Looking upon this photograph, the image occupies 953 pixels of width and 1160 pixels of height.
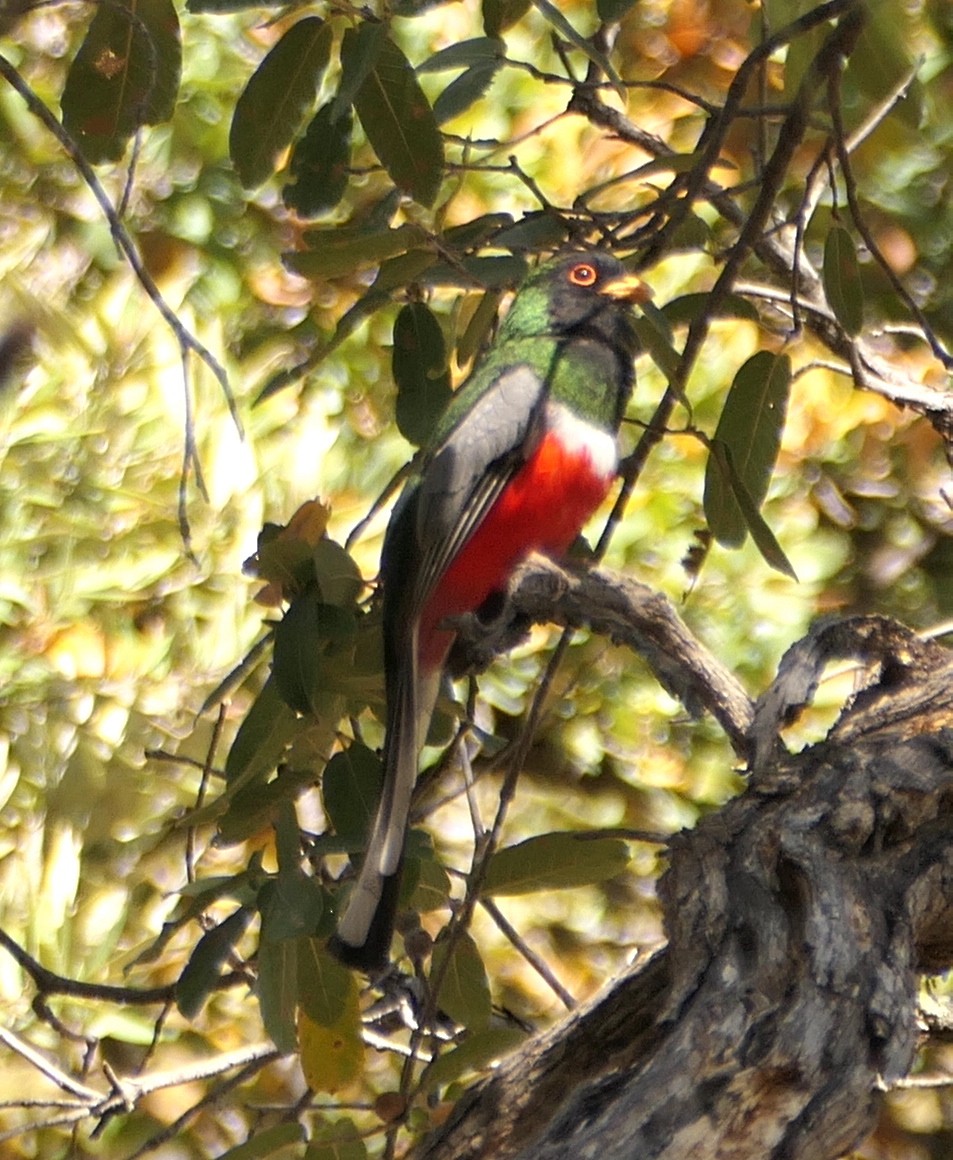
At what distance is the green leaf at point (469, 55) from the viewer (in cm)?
200

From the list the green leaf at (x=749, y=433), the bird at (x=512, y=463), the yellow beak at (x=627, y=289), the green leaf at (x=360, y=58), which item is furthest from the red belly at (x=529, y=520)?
the green leaf at (x=360, y=58)

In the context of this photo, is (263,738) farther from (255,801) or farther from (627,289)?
(627,289)

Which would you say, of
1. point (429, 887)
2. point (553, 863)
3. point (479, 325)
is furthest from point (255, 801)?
point (479, 325)

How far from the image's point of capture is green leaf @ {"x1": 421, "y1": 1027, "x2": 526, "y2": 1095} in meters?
2.00

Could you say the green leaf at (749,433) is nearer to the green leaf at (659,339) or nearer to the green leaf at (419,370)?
the green leaf at (659,339)

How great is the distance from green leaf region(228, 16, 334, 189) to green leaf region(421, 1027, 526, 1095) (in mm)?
1083

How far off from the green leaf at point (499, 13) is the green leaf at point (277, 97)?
15.5 inches

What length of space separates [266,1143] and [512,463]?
3.98 feet

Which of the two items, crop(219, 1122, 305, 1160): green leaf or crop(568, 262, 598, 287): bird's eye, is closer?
crop(219, 1122, 305, 1160): green leaf

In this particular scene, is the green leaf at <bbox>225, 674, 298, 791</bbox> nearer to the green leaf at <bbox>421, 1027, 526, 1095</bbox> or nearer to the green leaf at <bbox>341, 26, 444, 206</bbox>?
the green leaf at <bbox>421, 1027, 526, 1095</bbox>

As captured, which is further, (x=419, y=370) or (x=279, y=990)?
(x=419, y=370)

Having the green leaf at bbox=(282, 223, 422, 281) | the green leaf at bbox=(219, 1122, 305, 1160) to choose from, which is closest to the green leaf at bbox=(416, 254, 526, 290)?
the green leaf at bbox=(282, 223, 422, 281)

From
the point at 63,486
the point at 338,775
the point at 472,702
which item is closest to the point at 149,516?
the point at 63,486

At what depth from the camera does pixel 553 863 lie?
6.82ft
